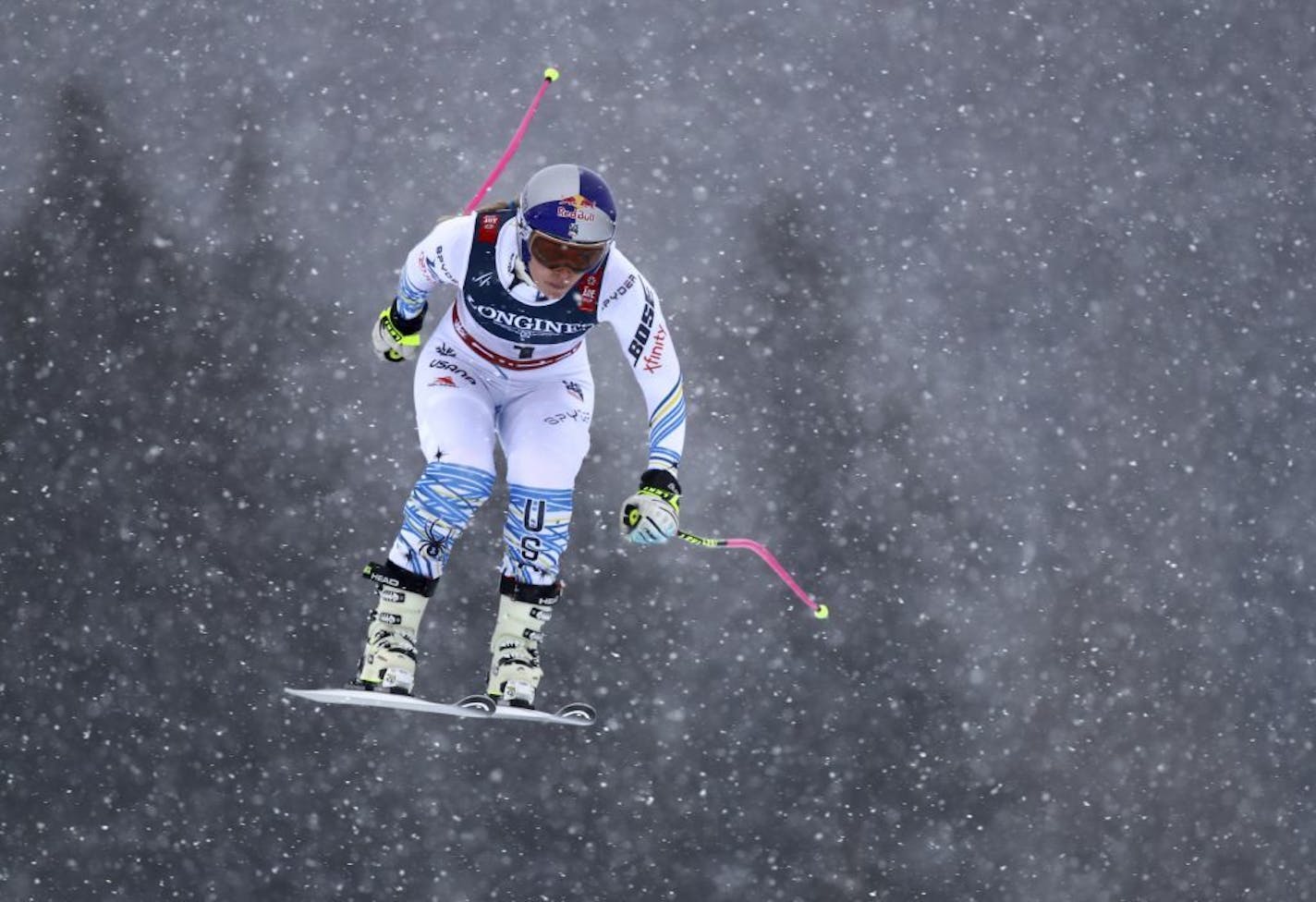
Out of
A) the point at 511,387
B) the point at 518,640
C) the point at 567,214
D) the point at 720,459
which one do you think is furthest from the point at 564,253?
the point at 720,459

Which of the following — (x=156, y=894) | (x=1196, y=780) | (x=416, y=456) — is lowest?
(x=156, y=894)

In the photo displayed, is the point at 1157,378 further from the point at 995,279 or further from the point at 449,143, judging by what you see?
the point at 449,143

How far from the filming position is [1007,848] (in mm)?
14656

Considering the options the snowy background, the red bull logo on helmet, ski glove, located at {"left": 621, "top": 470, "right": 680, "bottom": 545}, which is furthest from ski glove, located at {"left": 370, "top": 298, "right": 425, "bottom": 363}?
the snowy background

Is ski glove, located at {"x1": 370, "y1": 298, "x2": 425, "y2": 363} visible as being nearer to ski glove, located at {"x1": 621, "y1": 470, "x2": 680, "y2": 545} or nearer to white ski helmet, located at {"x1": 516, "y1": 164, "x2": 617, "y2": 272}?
white ski helmet, located at {"x1": 516, "y1": 164, "x2": 617, "y2": 272}

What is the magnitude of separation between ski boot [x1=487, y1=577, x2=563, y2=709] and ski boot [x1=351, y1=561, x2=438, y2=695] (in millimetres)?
464

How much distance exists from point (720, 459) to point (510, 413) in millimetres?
5648

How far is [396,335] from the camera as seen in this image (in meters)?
8.07

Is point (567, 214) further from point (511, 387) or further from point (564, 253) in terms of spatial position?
point (511, 387)

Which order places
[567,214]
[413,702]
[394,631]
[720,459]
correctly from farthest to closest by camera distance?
[720,459] < [394,631] < [413,702] < [567,214]

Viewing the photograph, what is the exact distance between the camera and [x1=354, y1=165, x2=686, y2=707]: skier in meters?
7.68

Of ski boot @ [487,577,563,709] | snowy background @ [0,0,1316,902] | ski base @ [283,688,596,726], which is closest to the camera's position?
ski base @ [283,688,596,726]

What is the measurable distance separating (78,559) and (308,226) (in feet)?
13.4

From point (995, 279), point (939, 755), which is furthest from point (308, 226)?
point (939, 755)
